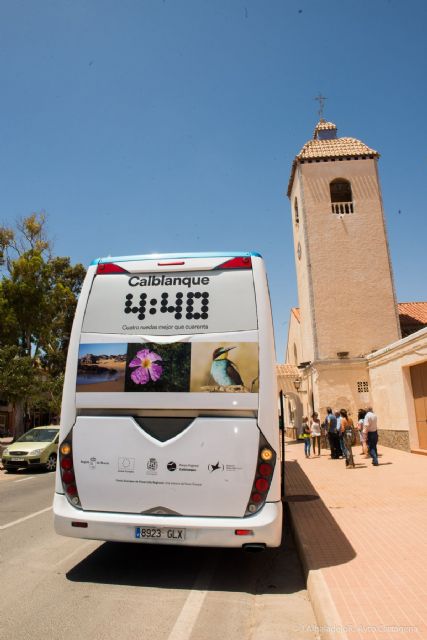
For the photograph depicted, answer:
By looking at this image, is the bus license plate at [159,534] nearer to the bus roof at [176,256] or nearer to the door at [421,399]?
the bus roof at [176,256]

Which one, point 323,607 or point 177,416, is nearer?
point 323,607

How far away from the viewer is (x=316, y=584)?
417 cm

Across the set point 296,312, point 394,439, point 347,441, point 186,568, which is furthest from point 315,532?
point 296,312

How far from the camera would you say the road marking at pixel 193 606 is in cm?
351

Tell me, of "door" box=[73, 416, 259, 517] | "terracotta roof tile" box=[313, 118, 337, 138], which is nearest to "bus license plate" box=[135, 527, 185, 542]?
"door" box=[73, 416, 259, 517]

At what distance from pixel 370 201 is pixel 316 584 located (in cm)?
2564

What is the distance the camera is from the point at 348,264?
25.2 metres

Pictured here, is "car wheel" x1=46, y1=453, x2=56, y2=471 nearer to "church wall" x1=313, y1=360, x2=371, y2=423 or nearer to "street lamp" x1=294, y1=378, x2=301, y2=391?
"church wall" x1=313, y1=360, x2=371, y2=423

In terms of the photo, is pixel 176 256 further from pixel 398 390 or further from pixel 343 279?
pixel 343 279

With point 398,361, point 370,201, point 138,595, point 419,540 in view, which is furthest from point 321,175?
point 138,595

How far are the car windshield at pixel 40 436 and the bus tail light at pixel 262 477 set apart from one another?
13385mm

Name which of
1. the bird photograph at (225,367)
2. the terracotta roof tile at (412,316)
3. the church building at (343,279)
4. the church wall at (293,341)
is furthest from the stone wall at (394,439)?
the bird photograph at (225,367)

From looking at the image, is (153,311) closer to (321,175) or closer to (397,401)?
(397,401)

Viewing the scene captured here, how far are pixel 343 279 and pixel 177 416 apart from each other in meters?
22.2
